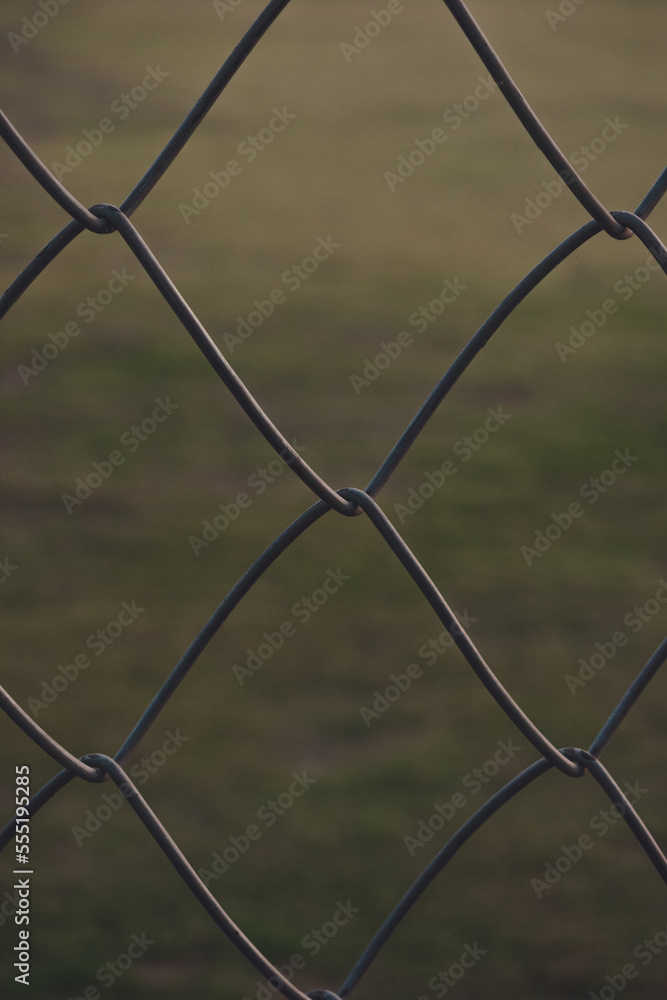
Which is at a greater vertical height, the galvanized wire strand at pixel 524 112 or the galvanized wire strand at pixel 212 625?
the galvanized wire strand at pixel 524 112

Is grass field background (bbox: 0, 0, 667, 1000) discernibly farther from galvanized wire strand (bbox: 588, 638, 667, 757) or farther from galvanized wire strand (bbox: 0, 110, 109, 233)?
galvanized wire strand (bbox: 0, 110, 109, 233)

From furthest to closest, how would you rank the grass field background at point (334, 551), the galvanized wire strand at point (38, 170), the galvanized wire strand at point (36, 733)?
the grass field background at point (334, 551), the galvanized wire strand at point (36, 733), the galvanized wire strand at point (38, 170)

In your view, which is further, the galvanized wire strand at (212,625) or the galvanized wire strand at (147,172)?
the galvanized wire strand at (212,625)

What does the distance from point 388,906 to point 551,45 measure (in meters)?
5.19

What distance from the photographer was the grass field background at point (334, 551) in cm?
144

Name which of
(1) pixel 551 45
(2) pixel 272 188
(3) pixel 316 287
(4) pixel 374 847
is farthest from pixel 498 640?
(1) pixel 551 45

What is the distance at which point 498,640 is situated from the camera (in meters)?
1.99

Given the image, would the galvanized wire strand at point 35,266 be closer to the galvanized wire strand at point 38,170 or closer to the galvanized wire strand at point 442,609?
the galvanized wire strand at point 38,170

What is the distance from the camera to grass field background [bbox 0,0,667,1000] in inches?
56.8

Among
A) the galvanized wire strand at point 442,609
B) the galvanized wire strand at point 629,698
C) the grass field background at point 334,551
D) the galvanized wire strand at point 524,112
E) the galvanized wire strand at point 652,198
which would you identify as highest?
the galvanized wire strand at point 524,112

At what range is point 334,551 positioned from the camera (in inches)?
88.0

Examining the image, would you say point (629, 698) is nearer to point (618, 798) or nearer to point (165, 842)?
point (618, 798)

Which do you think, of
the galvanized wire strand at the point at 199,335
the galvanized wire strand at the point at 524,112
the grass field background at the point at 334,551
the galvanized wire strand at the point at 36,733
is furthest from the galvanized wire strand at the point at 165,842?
the grass field background at the point at 334,551

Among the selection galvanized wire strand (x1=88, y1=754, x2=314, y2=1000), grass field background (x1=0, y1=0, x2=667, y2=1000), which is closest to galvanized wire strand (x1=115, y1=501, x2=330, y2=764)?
galvanized wire strand (x1=88, y1=754, x2=314, y2=1000)
